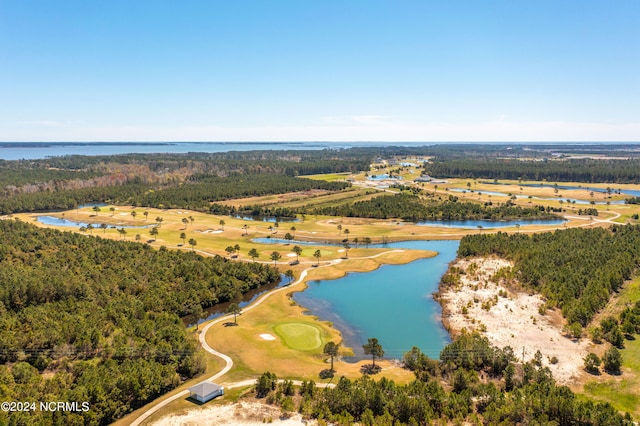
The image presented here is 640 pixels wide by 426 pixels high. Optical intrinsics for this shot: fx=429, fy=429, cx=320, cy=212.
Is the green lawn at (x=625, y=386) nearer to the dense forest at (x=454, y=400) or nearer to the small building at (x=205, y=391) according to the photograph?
the dense forest at (x=454, y=400)

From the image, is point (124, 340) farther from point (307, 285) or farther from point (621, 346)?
point (621, 346)

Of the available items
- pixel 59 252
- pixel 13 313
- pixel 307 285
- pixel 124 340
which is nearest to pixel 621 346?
pixel 307 285

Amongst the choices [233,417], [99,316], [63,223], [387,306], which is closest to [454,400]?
[233,417]

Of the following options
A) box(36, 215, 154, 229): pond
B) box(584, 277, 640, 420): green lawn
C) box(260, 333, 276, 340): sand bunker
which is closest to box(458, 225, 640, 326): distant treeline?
box(584, 277, 640, 420): green lawn

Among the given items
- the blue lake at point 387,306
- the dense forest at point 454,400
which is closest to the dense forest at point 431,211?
the blue lake at point 387,306

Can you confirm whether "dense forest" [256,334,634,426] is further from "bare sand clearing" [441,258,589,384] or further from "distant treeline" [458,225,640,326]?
"distant treeline" [458,225,640,326]
